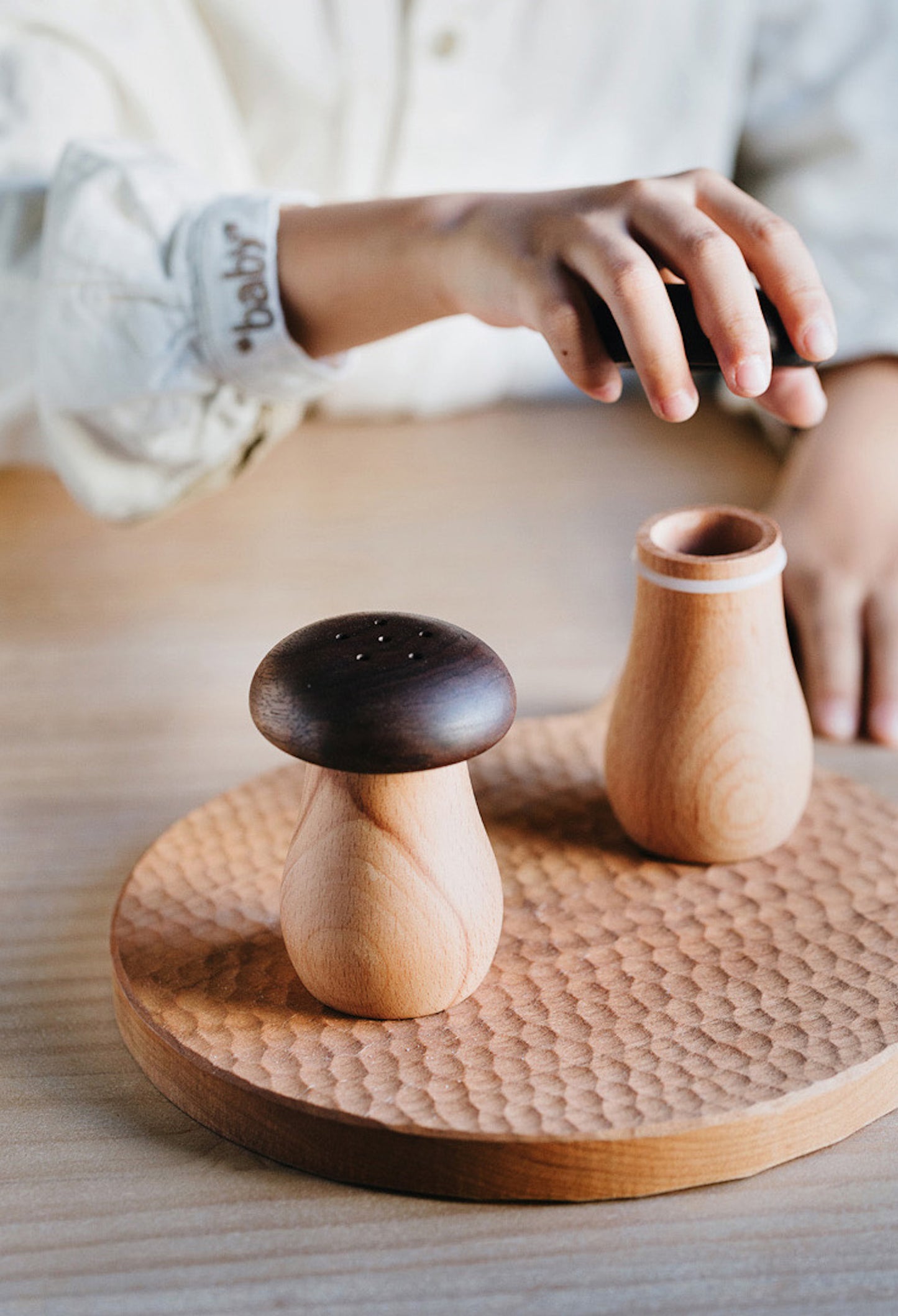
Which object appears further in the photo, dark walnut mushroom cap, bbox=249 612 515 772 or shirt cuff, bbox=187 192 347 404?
shirt cuff, bbox=187 192 347 404

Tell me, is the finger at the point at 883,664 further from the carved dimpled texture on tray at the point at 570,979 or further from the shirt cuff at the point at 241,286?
the shirt cuff at the point at 241,286

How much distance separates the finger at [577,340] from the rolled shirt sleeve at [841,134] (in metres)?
0.37

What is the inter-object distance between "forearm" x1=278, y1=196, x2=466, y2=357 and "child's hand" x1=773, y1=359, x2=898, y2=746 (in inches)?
8.2

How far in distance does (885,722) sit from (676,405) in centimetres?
20

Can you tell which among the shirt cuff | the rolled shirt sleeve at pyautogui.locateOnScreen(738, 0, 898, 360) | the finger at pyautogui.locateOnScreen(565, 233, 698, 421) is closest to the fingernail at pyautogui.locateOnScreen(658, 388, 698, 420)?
the finger at pyautogui.locateOnScreen(565, 233, 698, 421)

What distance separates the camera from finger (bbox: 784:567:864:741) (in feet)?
1.69

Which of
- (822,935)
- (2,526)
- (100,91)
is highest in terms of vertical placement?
(100,91)

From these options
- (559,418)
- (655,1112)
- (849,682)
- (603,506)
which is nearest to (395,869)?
(655,1112)

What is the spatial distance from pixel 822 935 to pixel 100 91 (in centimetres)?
62

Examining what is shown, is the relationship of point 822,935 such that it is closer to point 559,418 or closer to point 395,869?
point 395,869

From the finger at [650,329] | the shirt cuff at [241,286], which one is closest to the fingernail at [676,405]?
the finger at [650,329]

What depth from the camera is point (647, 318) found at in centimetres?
38

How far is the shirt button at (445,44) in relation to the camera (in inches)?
29.8

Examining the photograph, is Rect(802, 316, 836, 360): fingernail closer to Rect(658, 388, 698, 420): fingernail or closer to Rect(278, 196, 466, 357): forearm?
Rect(658, 388, 698, 420): fingernail
